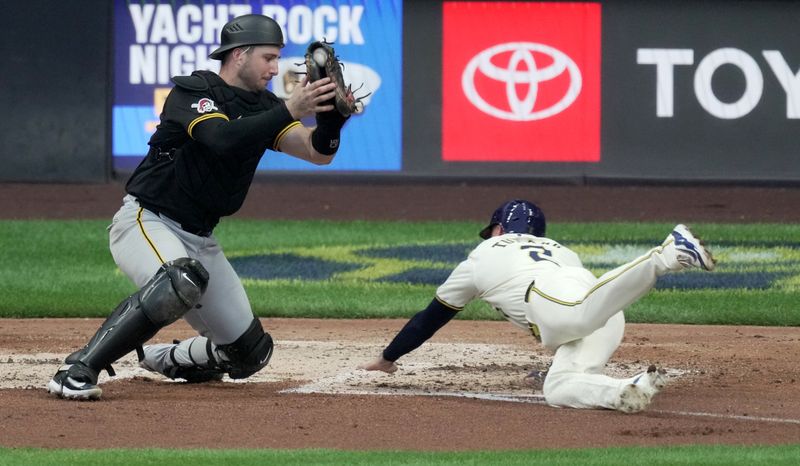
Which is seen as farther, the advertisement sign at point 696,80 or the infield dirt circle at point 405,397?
the advertisement sign at point 696,80

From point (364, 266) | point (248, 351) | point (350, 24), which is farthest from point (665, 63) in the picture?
point (248, 351)

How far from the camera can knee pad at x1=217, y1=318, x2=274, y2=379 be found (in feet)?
23.0

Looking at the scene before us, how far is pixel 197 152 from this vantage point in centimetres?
671

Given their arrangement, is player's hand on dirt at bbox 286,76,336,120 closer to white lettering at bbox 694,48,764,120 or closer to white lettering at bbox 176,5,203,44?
white lettering at bbox 176,5,203,44

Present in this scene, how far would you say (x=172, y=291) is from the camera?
20.9ft

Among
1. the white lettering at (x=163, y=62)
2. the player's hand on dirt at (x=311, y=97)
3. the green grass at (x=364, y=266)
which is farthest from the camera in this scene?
the white lettering at (x=163, y=62)

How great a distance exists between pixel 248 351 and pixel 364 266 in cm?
534

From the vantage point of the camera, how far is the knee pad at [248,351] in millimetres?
7023

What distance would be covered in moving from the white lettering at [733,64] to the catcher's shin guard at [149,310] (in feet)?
38.2

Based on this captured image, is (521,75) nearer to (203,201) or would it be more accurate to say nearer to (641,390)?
(203,201)

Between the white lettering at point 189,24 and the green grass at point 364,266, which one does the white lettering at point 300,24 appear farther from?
the green grass at point 364,266

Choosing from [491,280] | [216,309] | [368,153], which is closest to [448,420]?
[491,280]

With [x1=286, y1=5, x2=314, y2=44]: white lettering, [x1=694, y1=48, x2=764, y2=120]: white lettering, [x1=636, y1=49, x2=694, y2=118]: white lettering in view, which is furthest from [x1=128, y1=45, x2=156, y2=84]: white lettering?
[x1=694, y1=48, x2=764, y2=120]: white lettering

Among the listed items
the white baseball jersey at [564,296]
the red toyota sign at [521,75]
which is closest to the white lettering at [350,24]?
the red toyota sign at [521,75]
